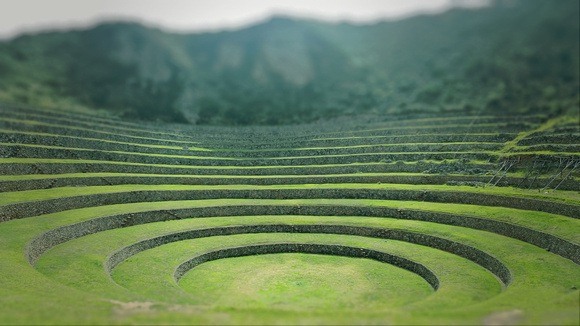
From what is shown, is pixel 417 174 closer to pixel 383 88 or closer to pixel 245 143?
pixel 245 143

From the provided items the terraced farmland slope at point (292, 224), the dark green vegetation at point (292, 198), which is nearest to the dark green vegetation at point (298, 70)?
the dark green vegetation at point (292, 198)

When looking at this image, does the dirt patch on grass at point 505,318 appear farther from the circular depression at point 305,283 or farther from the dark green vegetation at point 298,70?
the dark green vegetation at point 298,70

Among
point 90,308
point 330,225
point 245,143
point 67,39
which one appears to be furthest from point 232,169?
point 67,39

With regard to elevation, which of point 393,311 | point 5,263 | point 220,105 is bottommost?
point 5,263

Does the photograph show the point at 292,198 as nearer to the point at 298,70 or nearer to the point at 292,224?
the point at 292,224

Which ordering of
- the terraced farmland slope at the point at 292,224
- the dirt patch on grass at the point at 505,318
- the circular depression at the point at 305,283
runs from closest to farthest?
the dirt patch on grass at the point at 505,318, the terraced farmland slope at the point at 292,224, the circular depression at the point at 305,283

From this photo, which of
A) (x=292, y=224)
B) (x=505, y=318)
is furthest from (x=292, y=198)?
(x=505, y=318)

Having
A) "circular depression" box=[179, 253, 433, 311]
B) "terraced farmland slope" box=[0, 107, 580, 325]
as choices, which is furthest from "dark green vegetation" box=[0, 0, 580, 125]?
"circular depression" box=[179, 253, 433, 311]
